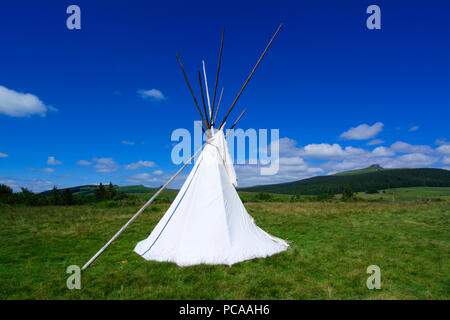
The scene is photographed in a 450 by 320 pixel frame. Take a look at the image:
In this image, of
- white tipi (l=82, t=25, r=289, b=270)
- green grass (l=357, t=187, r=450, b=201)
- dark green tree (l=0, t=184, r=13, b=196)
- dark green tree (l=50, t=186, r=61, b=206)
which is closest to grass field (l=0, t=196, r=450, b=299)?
white tipi (l=82, t=25, r=289, b=270)

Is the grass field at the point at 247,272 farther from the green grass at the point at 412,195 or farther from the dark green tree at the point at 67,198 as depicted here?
the green grass at the point at 412,195

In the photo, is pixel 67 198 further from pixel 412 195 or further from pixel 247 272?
pixel 412 195

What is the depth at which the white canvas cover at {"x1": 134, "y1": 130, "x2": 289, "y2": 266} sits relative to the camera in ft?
18.4

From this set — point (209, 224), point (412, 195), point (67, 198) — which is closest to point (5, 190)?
point (67, 198)

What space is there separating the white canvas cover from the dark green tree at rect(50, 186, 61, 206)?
22717mm

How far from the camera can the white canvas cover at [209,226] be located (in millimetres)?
5608

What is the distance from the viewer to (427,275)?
5.00 m

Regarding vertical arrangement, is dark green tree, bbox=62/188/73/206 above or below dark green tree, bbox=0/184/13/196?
below

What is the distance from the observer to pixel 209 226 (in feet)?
19.2

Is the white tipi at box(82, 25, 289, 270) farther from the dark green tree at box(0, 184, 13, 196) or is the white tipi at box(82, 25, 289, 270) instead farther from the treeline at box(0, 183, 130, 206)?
the dark green tree at box(0, 184, 13, 196)

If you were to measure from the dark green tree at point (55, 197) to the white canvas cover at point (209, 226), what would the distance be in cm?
2272
